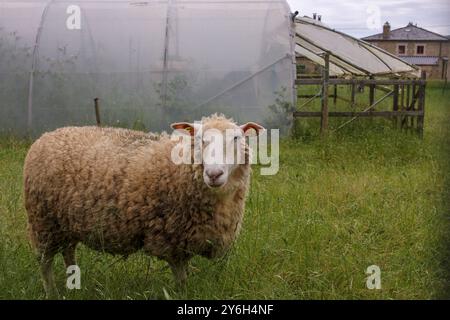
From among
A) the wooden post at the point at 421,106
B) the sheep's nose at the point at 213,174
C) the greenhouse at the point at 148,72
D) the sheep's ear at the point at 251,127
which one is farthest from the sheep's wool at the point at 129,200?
the wooden post at the point at 421,106

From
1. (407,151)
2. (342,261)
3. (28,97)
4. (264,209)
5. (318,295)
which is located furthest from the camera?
(28,97)

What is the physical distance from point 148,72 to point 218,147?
270 inches

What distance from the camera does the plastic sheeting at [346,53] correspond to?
Answer: 475 inches

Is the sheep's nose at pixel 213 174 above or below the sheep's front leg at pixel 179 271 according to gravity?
above

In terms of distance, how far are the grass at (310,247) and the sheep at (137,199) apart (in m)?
0.21

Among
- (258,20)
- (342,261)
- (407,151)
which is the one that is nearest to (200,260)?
(342,261)

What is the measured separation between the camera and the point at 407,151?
833 cm

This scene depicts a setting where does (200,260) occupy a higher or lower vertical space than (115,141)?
lower

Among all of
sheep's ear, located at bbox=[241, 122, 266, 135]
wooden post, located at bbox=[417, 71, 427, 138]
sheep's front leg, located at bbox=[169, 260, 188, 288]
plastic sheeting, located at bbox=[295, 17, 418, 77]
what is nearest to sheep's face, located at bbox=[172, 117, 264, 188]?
sheep's ear, located at bbox=[241, 122, 266, 135]

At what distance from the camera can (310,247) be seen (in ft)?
14.5

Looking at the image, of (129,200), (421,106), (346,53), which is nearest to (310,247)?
(129,200)

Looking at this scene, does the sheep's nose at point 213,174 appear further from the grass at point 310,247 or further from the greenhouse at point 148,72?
the greenhouse at point 148,72
